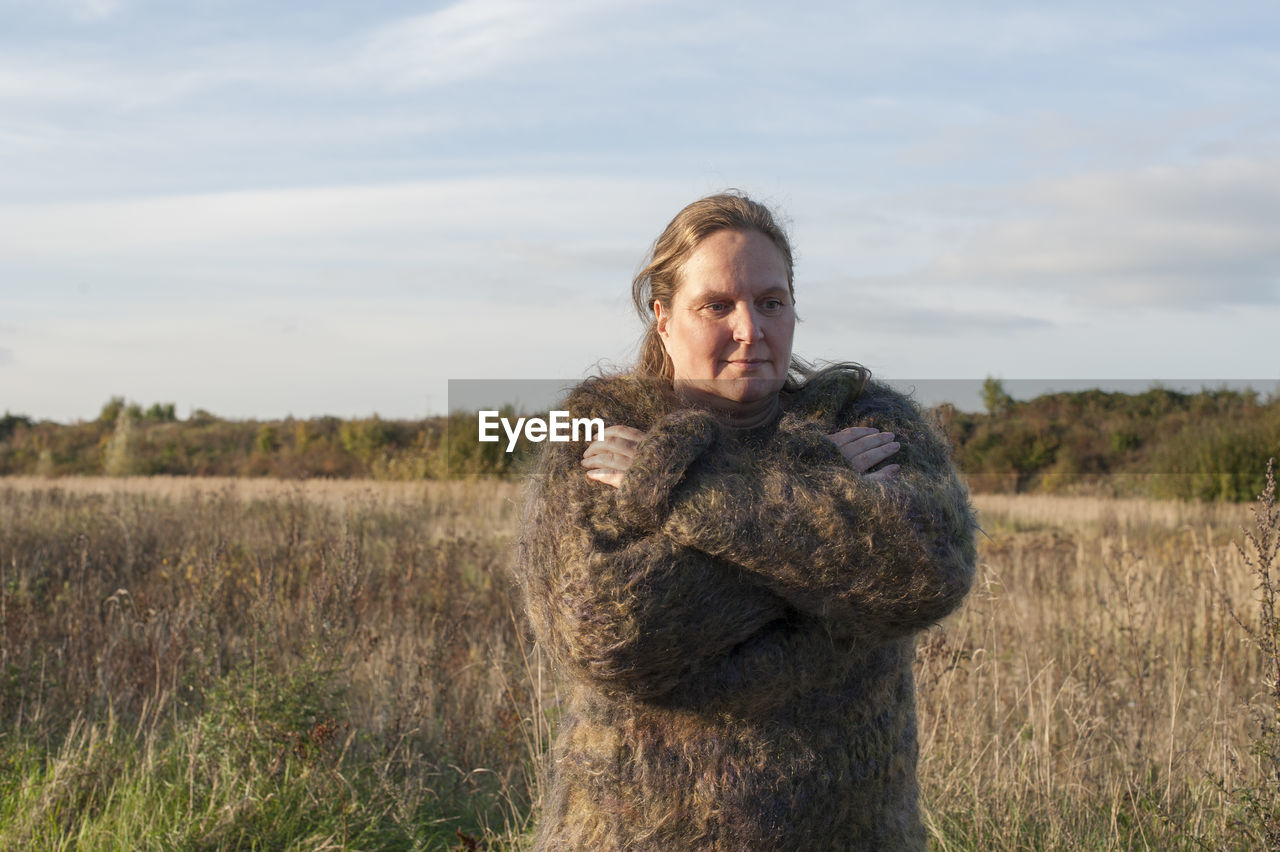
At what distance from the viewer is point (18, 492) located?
1541 cm

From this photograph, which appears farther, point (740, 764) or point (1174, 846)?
point (1174, 846)

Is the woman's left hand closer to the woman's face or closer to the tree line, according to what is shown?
the woman's face

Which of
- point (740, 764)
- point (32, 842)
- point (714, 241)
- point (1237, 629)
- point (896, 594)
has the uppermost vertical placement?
point (714, 241)

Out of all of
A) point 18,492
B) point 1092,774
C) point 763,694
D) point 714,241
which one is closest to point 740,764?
point 763,694

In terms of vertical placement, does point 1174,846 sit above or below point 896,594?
below

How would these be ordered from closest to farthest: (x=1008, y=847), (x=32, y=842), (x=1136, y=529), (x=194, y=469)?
(x=1008, y=847), (x=32, y=842), (x=1136, y=529), (x=194, y=469)

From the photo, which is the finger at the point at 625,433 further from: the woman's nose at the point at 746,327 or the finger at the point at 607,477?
the woman's nose at the point at 746,327

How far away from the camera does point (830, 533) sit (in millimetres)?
1890

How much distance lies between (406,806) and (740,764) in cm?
247

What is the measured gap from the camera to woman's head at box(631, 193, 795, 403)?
Answer: 217 cm

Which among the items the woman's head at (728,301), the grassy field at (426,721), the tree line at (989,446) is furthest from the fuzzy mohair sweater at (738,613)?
the tree line at (989,446)

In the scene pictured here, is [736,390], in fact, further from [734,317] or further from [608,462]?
[608,462]

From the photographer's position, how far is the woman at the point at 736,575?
75.2 inches

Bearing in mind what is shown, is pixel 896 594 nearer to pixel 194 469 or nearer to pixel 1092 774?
pixel 1092 774
